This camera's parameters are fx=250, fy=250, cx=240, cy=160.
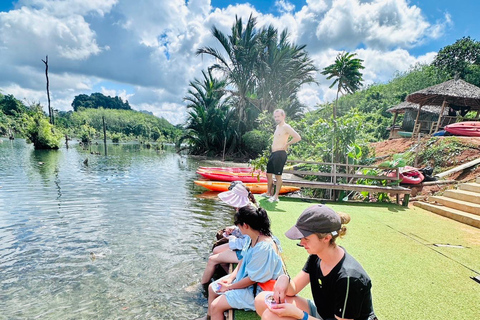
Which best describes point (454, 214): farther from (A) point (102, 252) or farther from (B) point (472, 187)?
(A) point (102, 252)

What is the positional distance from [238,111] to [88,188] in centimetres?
1670

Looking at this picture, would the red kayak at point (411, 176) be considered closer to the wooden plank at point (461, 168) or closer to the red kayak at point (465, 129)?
the wooden plank at point (461, 168)

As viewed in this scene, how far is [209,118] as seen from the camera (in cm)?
2405

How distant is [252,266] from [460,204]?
18.5 ft

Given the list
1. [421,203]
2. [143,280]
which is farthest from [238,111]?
[143,280]

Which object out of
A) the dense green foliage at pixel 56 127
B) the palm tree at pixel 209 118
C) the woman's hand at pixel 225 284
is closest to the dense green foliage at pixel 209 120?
the palm tree at pixel 209 118

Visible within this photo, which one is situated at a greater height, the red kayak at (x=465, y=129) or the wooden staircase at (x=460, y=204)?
the red kayak at (x=465, y=129)

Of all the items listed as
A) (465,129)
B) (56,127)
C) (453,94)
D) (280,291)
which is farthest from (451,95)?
(56,127)

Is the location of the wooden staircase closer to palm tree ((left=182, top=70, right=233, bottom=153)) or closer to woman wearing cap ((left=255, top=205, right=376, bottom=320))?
woman wearing cap ((left=255, top=205, right=376, bottom=320))

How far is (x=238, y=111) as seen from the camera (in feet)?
78.8

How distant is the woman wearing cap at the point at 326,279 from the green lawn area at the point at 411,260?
641 mm

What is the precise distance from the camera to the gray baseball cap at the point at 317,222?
4.91ft

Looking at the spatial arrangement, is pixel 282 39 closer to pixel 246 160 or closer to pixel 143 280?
pixel 246 160

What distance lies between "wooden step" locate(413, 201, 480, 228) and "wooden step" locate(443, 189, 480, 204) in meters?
0.41
